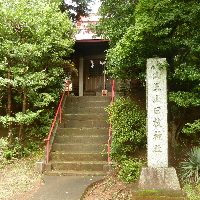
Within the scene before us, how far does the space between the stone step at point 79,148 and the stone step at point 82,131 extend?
2.48 feet

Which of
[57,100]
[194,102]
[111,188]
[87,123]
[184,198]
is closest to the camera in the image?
[184,198]

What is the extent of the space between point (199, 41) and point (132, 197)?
4713 millimetres

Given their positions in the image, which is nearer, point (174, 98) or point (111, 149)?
point (174, 98)

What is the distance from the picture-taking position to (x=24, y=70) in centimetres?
860

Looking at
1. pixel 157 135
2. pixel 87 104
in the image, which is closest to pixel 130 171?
pixel 157 135

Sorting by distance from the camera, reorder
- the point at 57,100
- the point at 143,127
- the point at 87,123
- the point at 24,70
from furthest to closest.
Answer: the point at 57,100, the point at 87,123, the point at 24,70, the point at 143,127

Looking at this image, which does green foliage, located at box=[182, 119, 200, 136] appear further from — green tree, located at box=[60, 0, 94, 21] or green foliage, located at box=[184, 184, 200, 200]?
green tree, located at box=[60, 0, 94, 21]

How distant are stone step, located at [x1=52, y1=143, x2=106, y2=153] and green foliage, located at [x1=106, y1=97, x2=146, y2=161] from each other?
95cm

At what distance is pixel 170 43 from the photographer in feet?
22.7

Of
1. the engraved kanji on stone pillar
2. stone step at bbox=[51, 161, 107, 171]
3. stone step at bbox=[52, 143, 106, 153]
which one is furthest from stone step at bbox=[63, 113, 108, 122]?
the engraved kanji on stone pillar

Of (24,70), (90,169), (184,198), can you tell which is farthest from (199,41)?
(24,70)

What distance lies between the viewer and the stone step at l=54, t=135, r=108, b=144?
350 inches

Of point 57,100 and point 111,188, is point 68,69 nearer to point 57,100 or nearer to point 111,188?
point 57,100

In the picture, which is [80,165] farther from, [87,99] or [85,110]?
[87,99]
